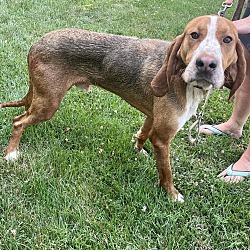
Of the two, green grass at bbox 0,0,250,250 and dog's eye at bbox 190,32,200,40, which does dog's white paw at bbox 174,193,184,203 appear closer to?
green grass at bbox 0,0,250,250

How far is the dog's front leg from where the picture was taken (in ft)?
A: 10.7

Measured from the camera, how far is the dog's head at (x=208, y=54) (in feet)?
8.13

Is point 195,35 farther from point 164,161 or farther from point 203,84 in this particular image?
point 164,161

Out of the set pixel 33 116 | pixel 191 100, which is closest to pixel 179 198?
pixel 191 100

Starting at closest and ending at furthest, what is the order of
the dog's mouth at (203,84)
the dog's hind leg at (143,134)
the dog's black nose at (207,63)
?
the dog's black nose at (207,63)
the dog's mouth at (203,84)
the dog's hind leg at (143,134)

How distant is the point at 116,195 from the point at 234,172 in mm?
1300

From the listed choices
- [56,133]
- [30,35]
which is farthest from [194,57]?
[30,35]

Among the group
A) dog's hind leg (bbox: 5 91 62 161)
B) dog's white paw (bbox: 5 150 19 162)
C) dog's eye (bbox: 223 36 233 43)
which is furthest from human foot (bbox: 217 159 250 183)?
dog's white paw (bbox: 5 150 19 162)

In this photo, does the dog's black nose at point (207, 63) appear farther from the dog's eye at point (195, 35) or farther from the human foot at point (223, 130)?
the human foot at point (223, 130)

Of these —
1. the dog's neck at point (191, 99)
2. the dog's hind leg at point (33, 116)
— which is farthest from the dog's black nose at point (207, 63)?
the dog's hind leg at point (33, 116)

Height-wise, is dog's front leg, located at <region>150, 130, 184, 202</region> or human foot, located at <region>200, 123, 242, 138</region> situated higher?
dog's front leg, located at <region>150, 130, 184, 202</region>

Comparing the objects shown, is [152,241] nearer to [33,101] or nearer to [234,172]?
[234,172]

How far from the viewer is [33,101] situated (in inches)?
140

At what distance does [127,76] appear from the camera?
3.40 meters
